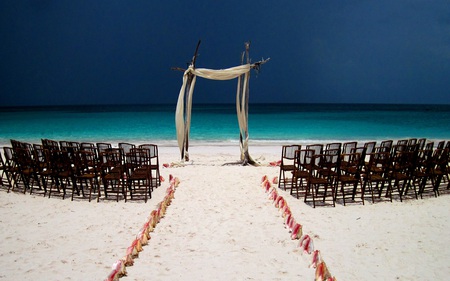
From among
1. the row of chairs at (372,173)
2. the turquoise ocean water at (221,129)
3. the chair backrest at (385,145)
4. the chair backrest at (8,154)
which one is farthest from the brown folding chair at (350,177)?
the turquoise ocean water at (221,129)

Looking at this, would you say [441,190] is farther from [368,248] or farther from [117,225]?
[117,225]

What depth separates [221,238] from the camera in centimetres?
446

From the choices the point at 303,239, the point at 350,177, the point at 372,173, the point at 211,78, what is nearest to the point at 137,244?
the point at 303,239

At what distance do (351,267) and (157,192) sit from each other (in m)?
4.31

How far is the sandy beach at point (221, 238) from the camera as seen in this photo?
3.64m

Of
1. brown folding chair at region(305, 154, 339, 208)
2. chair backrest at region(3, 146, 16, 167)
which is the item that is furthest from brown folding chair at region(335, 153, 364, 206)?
chair backrest at region(3, 146, 16, 167)

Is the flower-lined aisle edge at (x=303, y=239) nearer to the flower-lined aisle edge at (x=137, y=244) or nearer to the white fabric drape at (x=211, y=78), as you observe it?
the flower-lined aisle edge at (x=137, y=244)

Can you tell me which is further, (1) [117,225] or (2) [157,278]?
(1) [117,225]

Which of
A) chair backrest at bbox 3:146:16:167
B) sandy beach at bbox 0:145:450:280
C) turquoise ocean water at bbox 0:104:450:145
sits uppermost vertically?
chair backrest at bbox 3:146:16:167

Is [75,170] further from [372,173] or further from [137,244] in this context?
[372,173]

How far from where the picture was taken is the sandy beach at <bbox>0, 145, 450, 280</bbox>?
11.9 feet

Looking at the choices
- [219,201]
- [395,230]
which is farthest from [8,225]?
[395,230]

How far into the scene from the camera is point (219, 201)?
6.16 metres

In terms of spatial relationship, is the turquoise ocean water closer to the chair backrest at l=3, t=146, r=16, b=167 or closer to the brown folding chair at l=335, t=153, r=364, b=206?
the chair backrest at l=3, t=146, r=16, b=167
